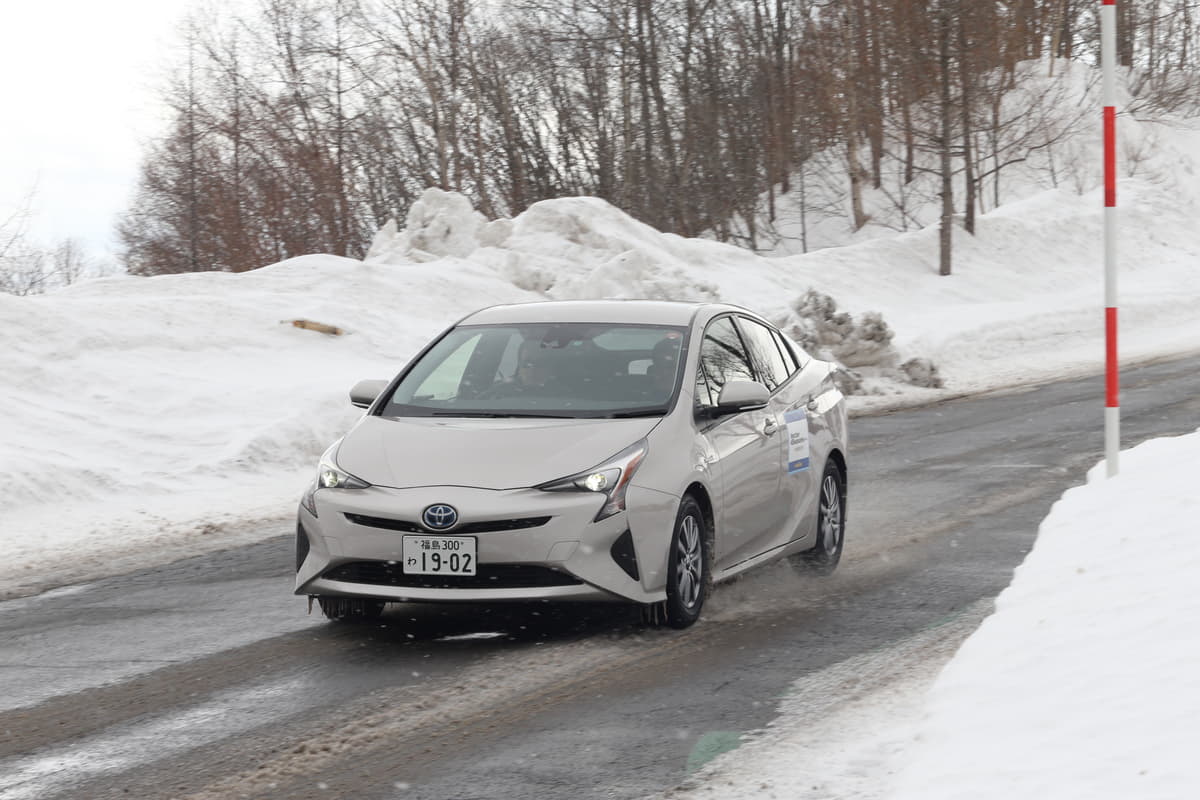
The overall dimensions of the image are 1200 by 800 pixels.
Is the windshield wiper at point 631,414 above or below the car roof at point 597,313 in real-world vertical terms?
below

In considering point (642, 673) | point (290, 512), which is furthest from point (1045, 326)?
point (642, 673)

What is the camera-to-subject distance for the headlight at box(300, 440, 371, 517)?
6.54 metres

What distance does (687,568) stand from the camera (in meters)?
6.77

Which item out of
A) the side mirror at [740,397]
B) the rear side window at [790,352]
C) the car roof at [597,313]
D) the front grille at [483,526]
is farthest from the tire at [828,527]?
the front grille at [483,526]

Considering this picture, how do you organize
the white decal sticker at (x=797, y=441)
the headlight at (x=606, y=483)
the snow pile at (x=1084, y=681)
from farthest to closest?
the white decal sticker at (x=797, y=441) → the headlight at (x=606, y=483) → the snow pile at (x=1084, y=681)

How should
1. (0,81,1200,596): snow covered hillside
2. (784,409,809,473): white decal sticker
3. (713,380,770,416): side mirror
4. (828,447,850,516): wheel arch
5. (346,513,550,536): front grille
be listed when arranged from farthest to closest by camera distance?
(0,81,1200,596): snow covered hillside
(828,447,850,516): wheel arch
(784,409,809,473): white decal sticker
(713,380,770,416): side mirror
(346,513,550,536): front grille

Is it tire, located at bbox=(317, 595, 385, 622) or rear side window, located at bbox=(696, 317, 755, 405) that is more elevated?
rear side window, located at bbox=(696, 317, 755, 405)

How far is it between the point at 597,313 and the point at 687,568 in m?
1.70

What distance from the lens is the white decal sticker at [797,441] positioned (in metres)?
7.98

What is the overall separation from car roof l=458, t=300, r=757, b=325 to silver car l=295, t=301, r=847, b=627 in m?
0.02

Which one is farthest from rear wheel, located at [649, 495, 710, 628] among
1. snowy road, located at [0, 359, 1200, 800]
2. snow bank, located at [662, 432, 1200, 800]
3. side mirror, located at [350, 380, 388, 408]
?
side mirror, located at [350, 380, 388, 408]

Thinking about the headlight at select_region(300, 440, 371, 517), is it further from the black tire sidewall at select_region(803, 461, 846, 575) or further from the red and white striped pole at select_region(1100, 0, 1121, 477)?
the red and white striped pole at select_region(1100, 0, 1121, 477)

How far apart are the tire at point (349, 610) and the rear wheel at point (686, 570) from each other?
52.9 inches

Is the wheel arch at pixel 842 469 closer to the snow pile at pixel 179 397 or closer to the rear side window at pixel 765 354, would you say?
the rear side window at pixel 765 354
